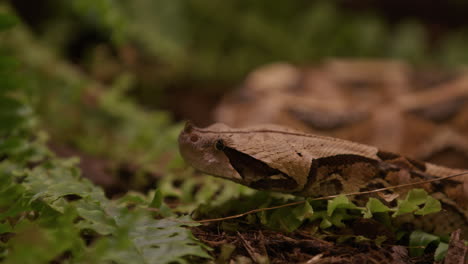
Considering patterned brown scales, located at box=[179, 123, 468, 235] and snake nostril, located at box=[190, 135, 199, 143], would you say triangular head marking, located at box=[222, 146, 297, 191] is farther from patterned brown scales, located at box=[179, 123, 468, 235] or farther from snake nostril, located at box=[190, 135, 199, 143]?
snake nostril, located at box=[190, 135, 199, 143]

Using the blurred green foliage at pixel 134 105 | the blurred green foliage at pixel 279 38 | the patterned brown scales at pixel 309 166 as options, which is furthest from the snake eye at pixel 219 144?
the blurred green foliage at pixel 279 38

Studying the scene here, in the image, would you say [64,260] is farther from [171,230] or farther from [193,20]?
[193,20]

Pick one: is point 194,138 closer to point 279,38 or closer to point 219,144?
point 219,144

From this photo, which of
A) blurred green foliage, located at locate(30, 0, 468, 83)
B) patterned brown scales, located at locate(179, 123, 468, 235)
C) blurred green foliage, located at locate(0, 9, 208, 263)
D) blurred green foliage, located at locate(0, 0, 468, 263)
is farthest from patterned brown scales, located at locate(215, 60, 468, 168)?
blurred green foliage, located at locate(0, 9, 208, 263)

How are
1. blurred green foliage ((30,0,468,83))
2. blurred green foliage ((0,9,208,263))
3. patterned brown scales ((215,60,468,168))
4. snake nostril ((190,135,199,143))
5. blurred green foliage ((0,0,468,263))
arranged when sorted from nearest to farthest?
blurred green foliage ((0,9,208,263)), blurred green foliage ((0,0,468,263)), snake nostril ((190,135,199,143)), patterned brown scales ((215,60,468,168)), blurred green foliage ((30,0,468,83))

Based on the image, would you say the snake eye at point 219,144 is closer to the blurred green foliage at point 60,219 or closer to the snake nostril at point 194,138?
the snake nostril at point 194,138

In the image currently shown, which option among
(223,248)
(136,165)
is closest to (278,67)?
(136,165)
